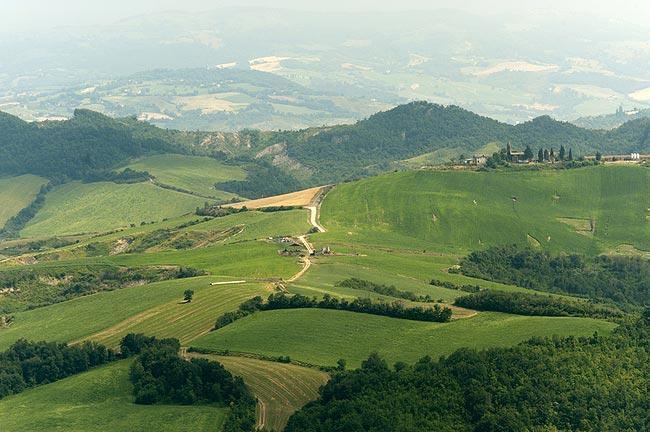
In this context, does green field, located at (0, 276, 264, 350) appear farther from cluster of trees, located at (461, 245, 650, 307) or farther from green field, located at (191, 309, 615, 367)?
cluster of trees, located at (461, 245, 650, 307)

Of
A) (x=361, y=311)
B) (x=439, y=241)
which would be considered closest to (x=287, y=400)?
(x=361, y=311)

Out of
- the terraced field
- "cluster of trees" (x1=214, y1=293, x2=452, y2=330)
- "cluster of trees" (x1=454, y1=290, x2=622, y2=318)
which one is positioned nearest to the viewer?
"cluster of trees" (x1=214, y1=293, x2=452, y2=330)

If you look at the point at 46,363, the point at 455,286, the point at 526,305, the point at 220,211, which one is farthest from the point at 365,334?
the point at 220,211

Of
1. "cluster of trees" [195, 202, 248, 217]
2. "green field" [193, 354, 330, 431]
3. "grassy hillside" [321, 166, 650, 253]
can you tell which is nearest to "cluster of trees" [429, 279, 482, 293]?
"grassy hillside" [321, 166, 650, 253]

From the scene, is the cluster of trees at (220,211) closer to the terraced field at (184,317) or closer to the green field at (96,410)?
the terraced field at (184,317)

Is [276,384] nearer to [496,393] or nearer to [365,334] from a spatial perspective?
[365,334]

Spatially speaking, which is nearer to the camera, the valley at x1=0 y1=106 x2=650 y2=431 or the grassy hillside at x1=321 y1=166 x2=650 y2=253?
the valley at x1=0 y1=106 x2=650 y2=431

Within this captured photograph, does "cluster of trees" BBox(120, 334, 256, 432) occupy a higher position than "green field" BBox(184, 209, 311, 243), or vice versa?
"green field" BBox(184, 209, 311, 243)
